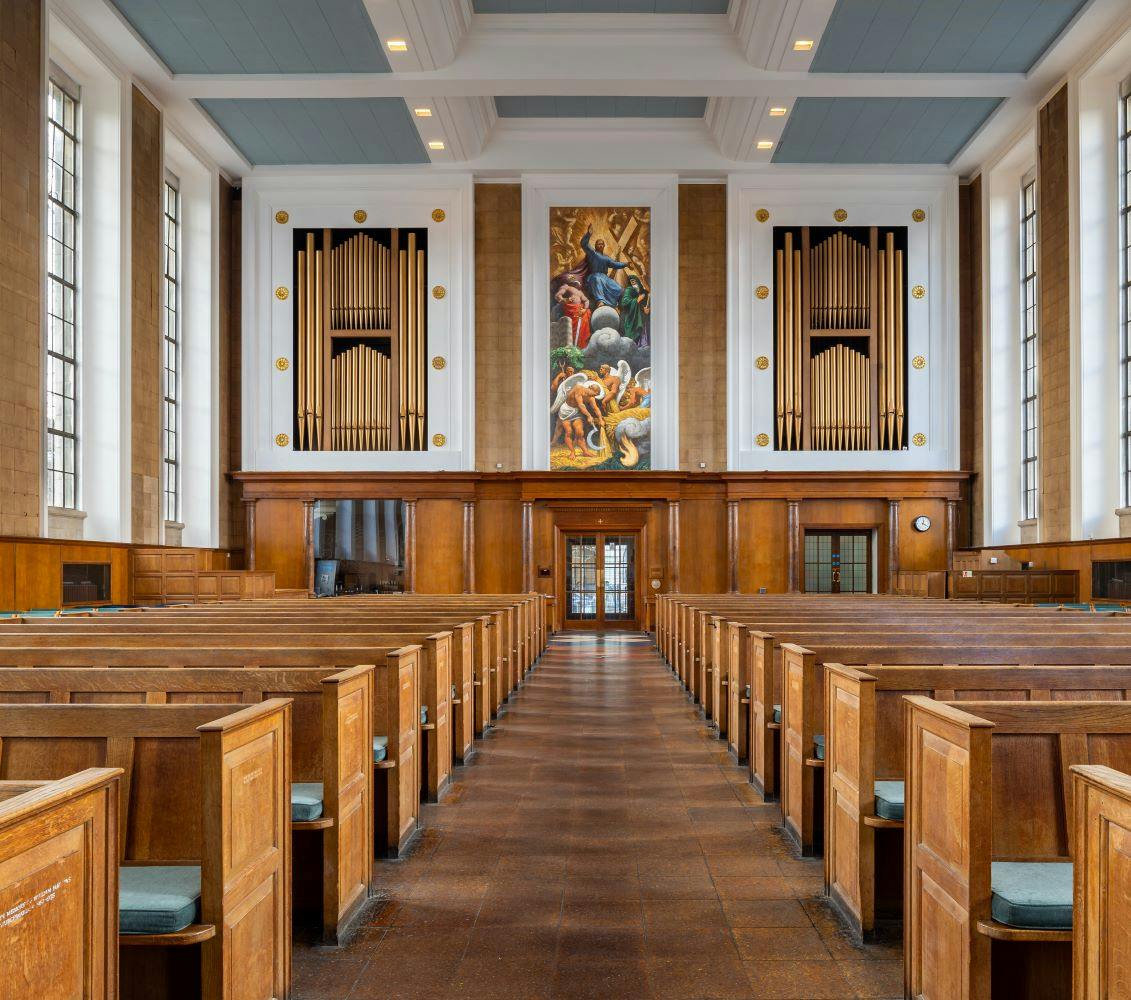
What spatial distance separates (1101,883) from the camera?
208 cm

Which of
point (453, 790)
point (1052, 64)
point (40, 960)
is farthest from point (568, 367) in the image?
point (40, 960)

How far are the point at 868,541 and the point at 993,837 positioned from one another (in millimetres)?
16035

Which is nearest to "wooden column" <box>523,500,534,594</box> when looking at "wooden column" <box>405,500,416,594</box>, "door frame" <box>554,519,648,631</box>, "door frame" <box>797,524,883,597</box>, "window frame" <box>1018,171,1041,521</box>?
"door frame" <box>554,519,648,631</box>

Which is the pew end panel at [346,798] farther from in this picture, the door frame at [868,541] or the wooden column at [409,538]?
the door frame at [868,541]

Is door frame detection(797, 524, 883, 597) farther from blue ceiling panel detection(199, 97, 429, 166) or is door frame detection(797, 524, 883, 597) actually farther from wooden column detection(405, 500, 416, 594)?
blue ceiling panel detection(199, 97, 429, 166)

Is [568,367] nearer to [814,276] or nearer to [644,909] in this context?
[814,276]

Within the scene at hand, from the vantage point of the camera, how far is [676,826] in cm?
496

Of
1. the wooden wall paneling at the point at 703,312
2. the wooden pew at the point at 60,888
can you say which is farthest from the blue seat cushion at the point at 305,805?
the wooden wall paneling at the point at 703,312

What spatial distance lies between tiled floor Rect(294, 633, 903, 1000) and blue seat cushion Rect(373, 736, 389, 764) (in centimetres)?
45

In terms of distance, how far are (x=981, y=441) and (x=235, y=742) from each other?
56.4 ft

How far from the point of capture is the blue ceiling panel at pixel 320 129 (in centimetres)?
1585

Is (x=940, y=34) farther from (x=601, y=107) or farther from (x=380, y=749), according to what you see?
(x=380, y=749)

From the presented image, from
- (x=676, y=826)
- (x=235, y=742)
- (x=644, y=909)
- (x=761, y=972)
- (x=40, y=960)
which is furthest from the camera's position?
(x=676, y=826)

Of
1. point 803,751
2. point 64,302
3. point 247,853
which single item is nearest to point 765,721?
point 803,751
